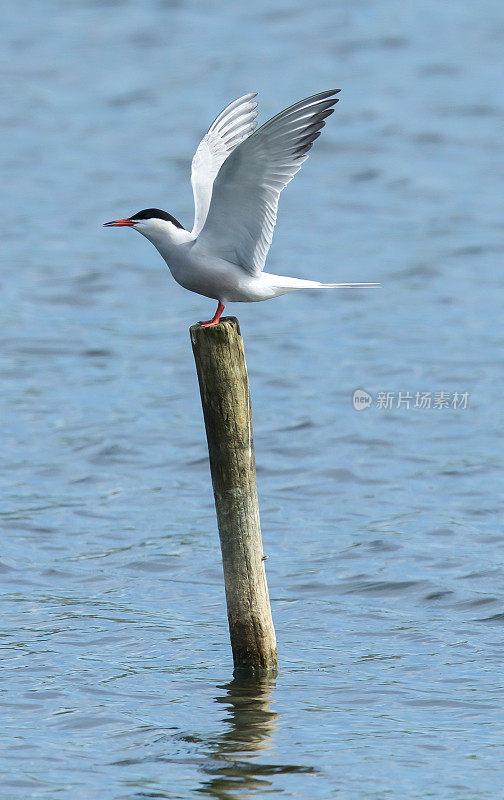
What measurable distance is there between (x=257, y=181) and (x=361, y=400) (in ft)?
26.8

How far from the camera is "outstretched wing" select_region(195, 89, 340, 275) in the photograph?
23.9 feet

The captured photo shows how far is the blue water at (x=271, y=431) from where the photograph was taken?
7.68 meters

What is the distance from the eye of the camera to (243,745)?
7441 millimetres

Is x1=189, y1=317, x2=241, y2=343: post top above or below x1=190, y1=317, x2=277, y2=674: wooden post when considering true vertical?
above

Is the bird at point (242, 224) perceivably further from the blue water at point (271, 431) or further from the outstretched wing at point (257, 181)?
the blue water at point (271, 431)

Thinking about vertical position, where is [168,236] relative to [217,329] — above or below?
above

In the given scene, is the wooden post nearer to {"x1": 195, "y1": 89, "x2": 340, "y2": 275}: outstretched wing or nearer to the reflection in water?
the reflection in water

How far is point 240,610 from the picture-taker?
8.16m

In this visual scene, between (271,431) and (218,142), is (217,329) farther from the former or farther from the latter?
(271,431)

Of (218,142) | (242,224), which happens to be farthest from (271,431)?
(242,224)

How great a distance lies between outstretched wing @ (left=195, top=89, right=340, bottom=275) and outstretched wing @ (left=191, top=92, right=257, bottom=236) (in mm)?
766

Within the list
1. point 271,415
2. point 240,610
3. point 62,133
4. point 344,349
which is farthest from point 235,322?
point 62,133

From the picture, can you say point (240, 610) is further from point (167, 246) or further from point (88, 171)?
point (88, 171)

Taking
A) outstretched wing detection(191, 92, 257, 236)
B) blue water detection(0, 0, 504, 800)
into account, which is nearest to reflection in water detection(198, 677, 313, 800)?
blue water detection(0, 0, 504, 800)
